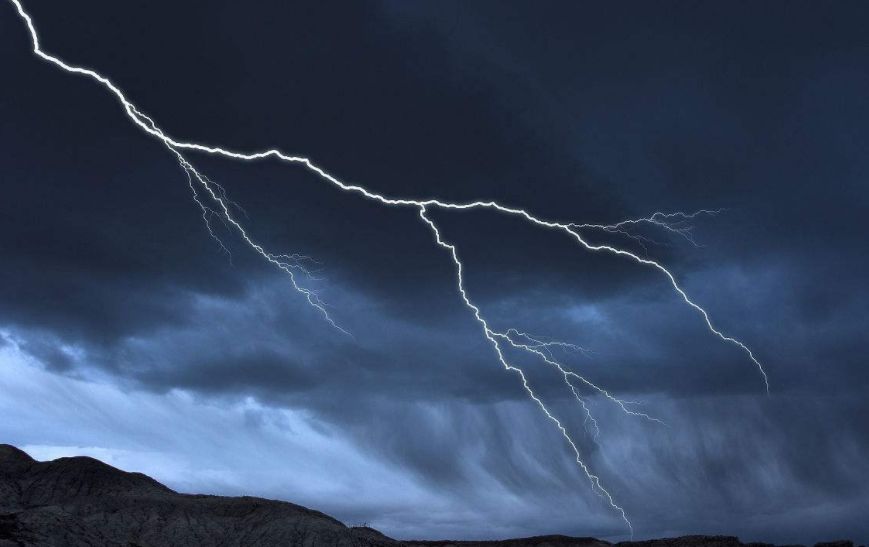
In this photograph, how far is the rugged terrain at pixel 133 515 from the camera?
217 feet

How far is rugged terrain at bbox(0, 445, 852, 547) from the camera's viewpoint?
217ft

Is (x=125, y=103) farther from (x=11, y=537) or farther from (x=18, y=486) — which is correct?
(x=18, y=486)

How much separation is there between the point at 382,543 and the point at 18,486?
143ft

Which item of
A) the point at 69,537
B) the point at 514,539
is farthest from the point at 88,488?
the point at 514,539

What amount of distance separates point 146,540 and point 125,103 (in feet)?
156

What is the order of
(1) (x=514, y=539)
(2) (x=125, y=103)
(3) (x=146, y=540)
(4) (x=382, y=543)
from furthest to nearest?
(1) (x=514, y=539), (4) (x=382, y=543), (3) (x=146, y=540), (2) (x=125, y=103)

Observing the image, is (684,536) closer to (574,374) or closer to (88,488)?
(574,374)

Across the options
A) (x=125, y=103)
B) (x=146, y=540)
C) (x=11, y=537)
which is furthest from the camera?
(x=146, y=540)

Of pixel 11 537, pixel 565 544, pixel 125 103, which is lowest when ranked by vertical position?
pixel 11 537

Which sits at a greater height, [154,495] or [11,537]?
[154,495]

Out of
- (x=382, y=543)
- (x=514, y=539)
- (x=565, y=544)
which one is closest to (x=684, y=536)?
(x=565, y=544)

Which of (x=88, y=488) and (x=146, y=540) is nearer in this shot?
(x=146, y=540)

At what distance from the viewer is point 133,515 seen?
258ft

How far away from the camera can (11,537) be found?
189 feet
